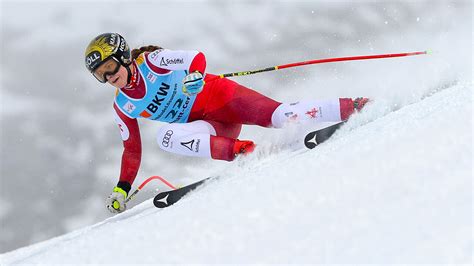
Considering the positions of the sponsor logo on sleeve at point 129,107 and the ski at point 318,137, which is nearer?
the ski at point 318,137

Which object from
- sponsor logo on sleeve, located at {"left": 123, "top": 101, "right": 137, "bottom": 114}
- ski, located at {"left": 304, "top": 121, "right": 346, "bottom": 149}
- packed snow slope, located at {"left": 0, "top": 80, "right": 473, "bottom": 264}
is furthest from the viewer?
sponsor logo on sleeve, located at {"left": 123, "top": 101, "right": 137, "bottom": 114}

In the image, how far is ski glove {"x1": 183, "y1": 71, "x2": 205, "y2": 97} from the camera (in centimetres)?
513

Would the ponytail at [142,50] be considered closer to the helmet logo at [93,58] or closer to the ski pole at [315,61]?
the helmet logo at [93,58]

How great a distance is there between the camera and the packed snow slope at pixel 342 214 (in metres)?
2.30

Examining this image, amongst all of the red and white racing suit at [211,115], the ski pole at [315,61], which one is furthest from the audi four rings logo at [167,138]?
the ski pole at [315,61]

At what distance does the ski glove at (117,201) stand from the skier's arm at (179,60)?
3.98 ft

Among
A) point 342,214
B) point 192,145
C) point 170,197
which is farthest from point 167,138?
point 342,214

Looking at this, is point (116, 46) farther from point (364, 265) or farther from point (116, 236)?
point (364, 265)

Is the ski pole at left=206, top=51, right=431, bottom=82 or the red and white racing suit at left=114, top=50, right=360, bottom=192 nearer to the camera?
the red and white racing suit at left=114, top=50, right=360, bottom=192

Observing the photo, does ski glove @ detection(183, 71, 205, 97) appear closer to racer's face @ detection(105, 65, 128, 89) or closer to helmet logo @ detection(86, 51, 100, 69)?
racer's face @ detection(105, 65, 128, 89)

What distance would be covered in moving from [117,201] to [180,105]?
1037 mm

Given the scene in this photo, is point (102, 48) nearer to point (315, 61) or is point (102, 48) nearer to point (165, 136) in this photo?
point (165, 136)

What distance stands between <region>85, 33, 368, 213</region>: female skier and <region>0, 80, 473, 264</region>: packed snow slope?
5.32ft

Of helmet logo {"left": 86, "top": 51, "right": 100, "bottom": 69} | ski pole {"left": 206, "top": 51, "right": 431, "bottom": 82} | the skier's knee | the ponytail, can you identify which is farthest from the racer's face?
ski pole {"left": 206, "top": 51, "right": 431, "bottom": 82}
